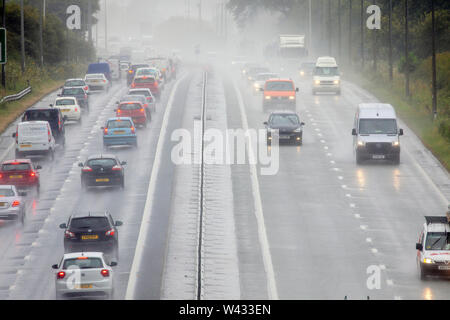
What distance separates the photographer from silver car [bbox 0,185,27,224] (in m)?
37.9

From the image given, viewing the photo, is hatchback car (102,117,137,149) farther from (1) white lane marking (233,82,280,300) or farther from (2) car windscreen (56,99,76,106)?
(2) car windscreen (56,99,76,106)

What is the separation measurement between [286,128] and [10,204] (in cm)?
2051

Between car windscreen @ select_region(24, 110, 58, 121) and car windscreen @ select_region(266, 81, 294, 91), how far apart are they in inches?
695

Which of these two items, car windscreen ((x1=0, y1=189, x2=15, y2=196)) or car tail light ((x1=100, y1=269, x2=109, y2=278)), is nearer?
car tail light ((x1=100, y1=269, x2=109, y2=278))

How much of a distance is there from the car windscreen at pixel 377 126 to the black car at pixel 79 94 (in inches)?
1007

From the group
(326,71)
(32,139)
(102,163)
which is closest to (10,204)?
(102,163)

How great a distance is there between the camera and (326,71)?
8050 cm

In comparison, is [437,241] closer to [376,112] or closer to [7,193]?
[7,193]

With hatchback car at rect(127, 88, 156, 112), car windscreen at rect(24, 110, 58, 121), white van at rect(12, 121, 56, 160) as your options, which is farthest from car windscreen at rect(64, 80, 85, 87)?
white van at rect(12, 121, 56, 160)

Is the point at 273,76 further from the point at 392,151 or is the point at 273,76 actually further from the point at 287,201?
the point at 287,201

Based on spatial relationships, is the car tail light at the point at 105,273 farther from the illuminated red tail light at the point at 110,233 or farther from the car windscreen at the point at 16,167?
the car windscreen at the point at 16,167

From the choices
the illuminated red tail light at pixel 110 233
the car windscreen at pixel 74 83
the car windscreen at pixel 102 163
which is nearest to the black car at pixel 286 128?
the car windscreen at pixel 102 163

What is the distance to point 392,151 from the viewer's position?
49.8 meters

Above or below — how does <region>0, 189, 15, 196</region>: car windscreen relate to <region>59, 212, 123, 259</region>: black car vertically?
above
